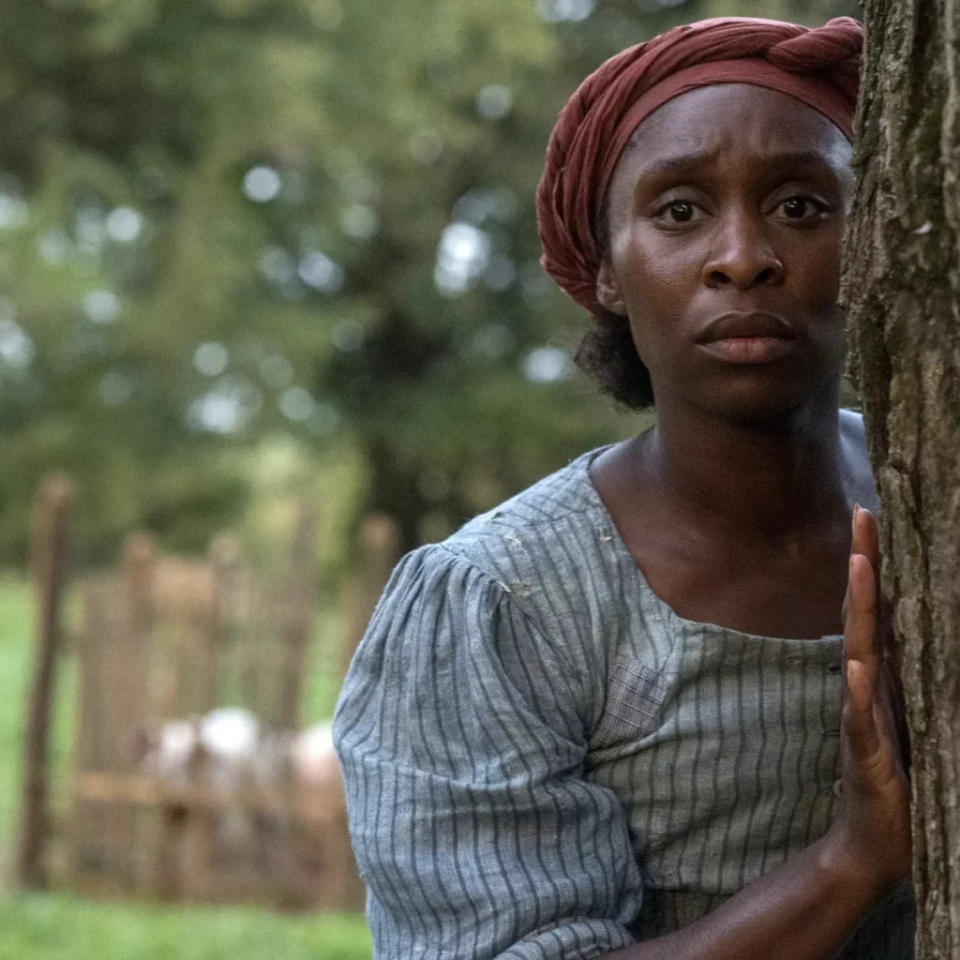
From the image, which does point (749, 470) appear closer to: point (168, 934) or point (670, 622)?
point (670, 622)

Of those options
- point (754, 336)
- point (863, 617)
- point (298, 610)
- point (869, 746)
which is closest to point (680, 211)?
point (754, 336)

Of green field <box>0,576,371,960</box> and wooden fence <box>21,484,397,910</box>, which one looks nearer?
green field <box>0,576,371,960</box>

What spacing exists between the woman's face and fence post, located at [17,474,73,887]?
5941 millimetres

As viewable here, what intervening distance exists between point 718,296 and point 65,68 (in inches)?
344

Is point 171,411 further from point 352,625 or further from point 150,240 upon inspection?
point 352,625

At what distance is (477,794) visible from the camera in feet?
6.70

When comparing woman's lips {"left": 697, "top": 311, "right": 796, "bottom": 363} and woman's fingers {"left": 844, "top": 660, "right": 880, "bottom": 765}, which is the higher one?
woman's lips {"left": 697, "top": 311, "right": 796, "bottom": 363}

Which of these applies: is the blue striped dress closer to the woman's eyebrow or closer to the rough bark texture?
the rough bark texture

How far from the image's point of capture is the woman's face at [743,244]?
204 cm

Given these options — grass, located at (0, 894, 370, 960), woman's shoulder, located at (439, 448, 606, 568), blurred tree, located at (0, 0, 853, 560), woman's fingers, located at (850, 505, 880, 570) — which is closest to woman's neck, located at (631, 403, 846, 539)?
woman's shoulder, located at (439, 448, 606, 568)

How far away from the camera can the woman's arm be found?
184cm

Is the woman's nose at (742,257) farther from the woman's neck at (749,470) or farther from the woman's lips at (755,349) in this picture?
the woman's neck at (749,470)

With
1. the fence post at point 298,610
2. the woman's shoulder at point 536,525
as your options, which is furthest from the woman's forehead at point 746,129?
the fence post at point 298,610

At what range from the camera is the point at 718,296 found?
2051 millimetres
